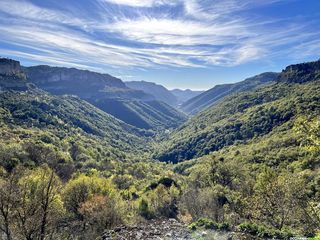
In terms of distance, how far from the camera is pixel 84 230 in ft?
136

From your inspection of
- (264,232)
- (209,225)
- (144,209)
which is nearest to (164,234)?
(209,225)

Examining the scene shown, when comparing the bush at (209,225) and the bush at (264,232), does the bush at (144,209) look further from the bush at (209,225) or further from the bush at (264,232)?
the bush at (264,232)

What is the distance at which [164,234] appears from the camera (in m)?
28.0

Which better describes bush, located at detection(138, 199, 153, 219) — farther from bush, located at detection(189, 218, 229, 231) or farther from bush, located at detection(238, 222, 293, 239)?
bush, located at detection(238, 222, 293, 239)

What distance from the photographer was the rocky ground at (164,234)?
27094 mm

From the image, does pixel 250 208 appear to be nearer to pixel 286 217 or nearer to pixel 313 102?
pixel 286 217

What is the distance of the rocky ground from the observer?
88.9 ft

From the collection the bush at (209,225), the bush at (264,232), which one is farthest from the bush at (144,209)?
the bush at (264,232)

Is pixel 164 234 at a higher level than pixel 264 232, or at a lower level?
lower

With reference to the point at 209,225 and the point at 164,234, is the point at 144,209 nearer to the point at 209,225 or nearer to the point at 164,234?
the point at 209,225

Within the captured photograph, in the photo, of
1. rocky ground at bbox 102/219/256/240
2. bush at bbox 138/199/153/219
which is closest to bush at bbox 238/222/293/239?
rocky ground at bbox 102/219/256/240

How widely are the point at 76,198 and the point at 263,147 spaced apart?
113 metres

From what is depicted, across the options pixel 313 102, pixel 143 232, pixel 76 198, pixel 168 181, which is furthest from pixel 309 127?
pixel 313 102

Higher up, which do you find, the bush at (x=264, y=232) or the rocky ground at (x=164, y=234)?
the bush at (x=264, y=232)
